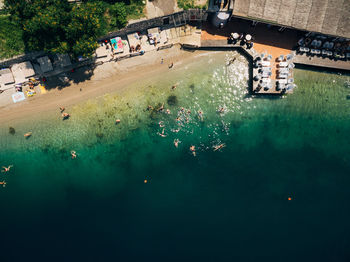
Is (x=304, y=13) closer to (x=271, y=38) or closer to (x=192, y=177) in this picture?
(x=271, y=38)

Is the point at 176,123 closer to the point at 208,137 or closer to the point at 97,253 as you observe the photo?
the point at 208,137

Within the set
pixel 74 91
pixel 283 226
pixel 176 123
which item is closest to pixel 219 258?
pixel 283 226

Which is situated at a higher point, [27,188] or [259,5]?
[259,5]

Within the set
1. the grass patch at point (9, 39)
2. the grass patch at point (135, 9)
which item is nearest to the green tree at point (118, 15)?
the grass patch at point (135, 9)

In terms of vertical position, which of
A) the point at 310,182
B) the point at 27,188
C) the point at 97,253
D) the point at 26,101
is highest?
the point at 26,101

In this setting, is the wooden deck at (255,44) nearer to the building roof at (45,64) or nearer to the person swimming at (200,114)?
the person swimming at (200,114)

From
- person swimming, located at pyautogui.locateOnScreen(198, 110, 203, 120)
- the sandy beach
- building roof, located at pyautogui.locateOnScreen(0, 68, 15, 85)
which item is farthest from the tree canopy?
person swimming, located at pyautogui.locateOnScreen(198, 110, 203, 120)

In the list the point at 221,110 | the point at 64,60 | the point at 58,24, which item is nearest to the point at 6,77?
the point at 64,60
